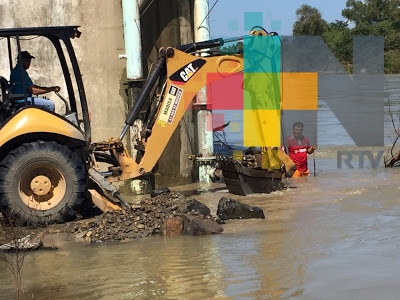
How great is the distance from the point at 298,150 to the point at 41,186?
5.15m

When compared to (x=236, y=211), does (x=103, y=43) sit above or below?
above

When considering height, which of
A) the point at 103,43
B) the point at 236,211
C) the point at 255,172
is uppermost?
the point at 103,43

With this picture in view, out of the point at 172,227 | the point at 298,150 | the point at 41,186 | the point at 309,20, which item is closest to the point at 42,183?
the point at 41,186

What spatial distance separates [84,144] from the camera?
30.4ft

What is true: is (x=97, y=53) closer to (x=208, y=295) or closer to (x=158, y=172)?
(x=158, y=172)

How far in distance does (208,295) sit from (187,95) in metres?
4.74

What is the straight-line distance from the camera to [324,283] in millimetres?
6184

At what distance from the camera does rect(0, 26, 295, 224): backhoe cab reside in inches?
349

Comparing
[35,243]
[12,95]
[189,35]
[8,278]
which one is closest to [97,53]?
[189,35]

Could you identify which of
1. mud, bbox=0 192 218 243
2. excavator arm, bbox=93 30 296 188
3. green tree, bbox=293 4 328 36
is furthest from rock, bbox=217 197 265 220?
green tree, bbox=293 4 328 36

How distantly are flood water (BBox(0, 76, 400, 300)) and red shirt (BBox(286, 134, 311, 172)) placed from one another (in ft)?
9.38

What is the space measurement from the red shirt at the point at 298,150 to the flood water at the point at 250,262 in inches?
113

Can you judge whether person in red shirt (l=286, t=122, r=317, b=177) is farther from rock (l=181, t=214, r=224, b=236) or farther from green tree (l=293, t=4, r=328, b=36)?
green tree (l=293, t=4, r=328, b=36)

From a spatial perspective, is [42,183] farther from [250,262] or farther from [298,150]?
[298,150]
